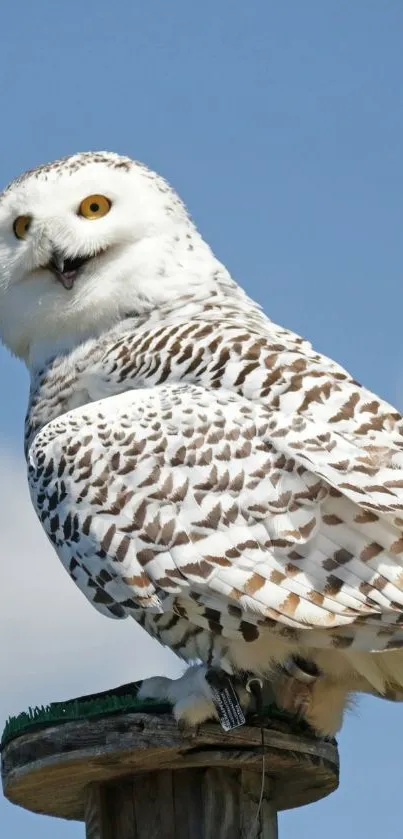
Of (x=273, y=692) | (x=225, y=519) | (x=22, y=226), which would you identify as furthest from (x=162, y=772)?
(x=22, y=226)

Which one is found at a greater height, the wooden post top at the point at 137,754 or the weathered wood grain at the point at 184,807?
the wooden post top at the point at 137,754

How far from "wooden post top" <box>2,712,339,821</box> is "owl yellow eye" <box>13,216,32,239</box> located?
2.25 meters

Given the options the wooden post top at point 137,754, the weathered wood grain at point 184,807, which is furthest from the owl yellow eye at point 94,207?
the weathered wood grain at point 184,807

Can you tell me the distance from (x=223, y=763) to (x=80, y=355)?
6.47ft

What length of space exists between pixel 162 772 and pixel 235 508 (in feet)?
2.84

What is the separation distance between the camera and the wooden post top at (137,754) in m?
4.88

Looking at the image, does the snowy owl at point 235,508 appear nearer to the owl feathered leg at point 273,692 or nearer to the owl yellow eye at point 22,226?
the owl feathered leg at point 273,692

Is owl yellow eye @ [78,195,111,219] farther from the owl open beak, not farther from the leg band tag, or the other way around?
the leg band tag

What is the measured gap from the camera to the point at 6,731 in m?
5.23

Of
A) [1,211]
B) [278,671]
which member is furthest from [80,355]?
[278,671]

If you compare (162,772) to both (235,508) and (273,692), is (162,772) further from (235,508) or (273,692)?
(235,508)

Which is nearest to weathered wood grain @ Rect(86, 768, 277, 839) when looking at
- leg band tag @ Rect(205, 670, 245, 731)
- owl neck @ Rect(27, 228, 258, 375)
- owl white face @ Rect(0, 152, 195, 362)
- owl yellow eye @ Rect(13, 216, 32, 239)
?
leg band tag @ Rect(205, 670, 245, 731)

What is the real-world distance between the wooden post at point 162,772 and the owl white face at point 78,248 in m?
1.98

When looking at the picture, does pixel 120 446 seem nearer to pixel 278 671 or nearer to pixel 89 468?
pixel 89 468
